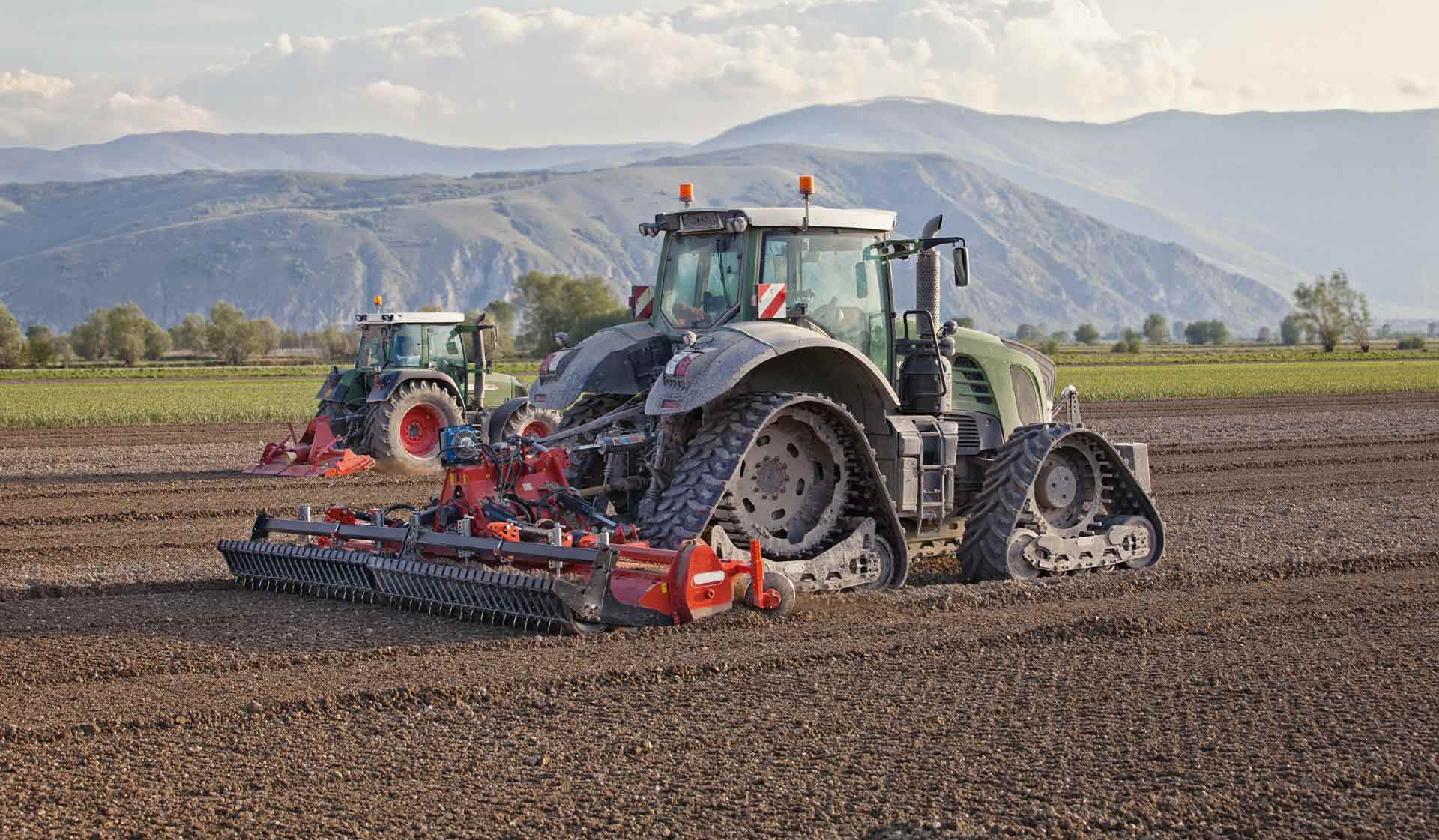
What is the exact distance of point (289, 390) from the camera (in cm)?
4500

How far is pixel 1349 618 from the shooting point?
9133 mm

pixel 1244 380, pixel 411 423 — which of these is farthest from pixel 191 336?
pixel 411 423

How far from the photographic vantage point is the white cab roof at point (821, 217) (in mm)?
9891

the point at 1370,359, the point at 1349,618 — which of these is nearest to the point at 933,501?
the point at 1349,618

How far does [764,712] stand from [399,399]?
13792 mm

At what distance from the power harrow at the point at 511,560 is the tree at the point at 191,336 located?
83.7 m

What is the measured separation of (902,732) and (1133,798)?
1231 mm

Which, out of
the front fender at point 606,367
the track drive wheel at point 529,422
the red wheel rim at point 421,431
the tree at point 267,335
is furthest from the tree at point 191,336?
the front fender at point 606,367

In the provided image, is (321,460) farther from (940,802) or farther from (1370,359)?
(1370,359)

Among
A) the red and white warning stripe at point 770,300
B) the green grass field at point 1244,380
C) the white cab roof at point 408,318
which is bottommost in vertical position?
the green grass field at point 1244,380

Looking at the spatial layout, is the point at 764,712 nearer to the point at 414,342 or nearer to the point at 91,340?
the point at 414,342

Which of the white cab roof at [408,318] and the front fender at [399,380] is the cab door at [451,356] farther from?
the front fender at [399,380]

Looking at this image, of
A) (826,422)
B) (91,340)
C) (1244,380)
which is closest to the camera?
(826,422)

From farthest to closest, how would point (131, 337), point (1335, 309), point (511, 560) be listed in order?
1. point (1335, 309)
2. point (131, 337)
3. point (511, 560)
